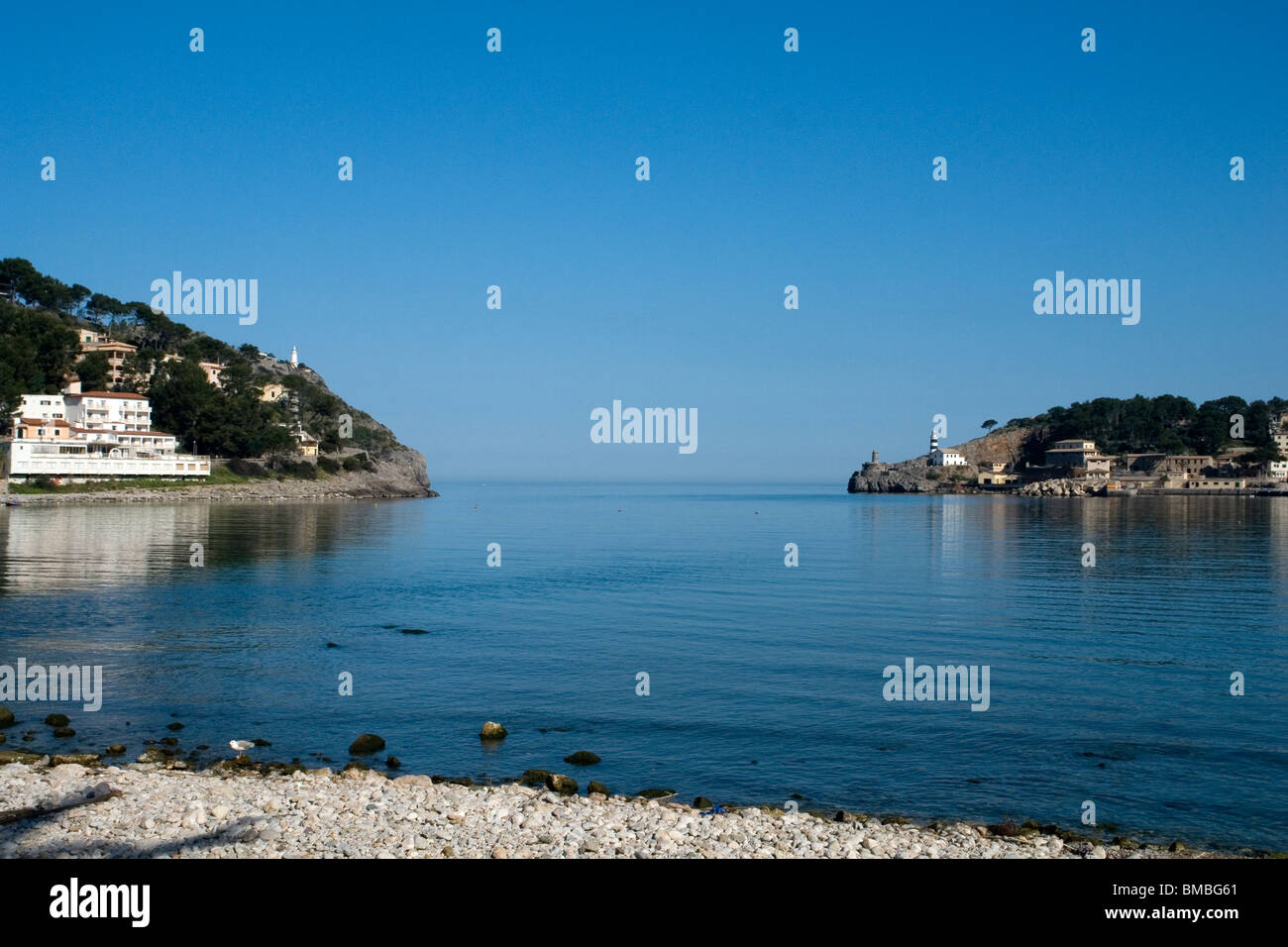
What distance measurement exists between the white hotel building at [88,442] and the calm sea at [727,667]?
214ft

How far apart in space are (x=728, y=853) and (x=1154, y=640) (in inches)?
1007

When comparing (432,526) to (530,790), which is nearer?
(530,790)

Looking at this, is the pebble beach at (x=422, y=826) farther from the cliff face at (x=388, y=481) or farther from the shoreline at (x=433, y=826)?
the cliff face at (x=388, y=481)

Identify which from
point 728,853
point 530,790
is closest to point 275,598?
point 530,790

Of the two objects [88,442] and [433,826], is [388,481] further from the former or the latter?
[433,826]

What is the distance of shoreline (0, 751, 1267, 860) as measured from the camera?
1302cm

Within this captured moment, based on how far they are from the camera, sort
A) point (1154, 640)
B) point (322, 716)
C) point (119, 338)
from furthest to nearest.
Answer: point (119, 338) → point (1154, 640) → point (322, 716)

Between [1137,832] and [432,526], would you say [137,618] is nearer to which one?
[1137,832]

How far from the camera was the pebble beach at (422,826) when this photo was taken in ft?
42.6

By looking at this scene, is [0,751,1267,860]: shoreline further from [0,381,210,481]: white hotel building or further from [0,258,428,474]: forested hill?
[0,258,428,474]: forested hill

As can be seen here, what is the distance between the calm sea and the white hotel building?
65085mm
